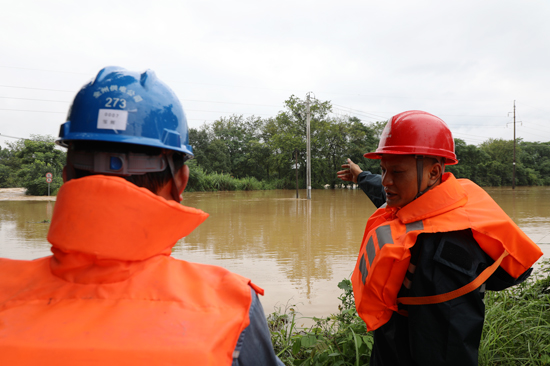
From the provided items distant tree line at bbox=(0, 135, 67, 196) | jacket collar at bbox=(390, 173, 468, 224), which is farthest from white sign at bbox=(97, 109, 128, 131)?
distant tree line at bbox=(0, 135, 67, 196)

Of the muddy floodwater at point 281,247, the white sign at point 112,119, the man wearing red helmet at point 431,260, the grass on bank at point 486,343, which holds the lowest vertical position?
the muddy floodwater at point 281,247

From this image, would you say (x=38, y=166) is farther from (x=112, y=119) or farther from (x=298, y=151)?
(x=112, y=119)

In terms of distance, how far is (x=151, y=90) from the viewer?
104 cm

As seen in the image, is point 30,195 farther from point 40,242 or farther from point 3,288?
point 3,288

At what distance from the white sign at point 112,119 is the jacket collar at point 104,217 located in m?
0.18

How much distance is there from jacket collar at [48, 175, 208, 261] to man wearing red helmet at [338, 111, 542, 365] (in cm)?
110

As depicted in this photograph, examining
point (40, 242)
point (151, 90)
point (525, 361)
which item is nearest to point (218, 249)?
point (40, 242)

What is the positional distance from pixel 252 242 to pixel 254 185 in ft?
96.9

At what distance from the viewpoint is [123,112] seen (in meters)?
0.96

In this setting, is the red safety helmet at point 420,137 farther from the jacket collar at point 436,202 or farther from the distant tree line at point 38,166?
the distant tree line at point 38,166

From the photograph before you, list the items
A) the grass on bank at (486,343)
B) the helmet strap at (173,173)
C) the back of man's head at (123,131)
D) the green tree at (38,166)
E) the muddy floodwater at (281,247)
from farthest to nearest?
the green tree at (38,166) → the muddy floodwater at (281,247) → the grass on bank at (486,343) → the helmet strap at (173,173) → the back of man's head at (123,131)

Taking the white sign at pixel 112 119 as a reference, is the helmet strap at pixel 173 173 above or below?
below

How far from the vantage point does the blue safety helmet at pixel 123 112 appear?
36.7 inches

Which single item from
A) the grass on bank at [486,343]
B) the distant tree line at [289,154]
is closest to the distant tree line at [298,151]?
the distant tree line at [289,154]
